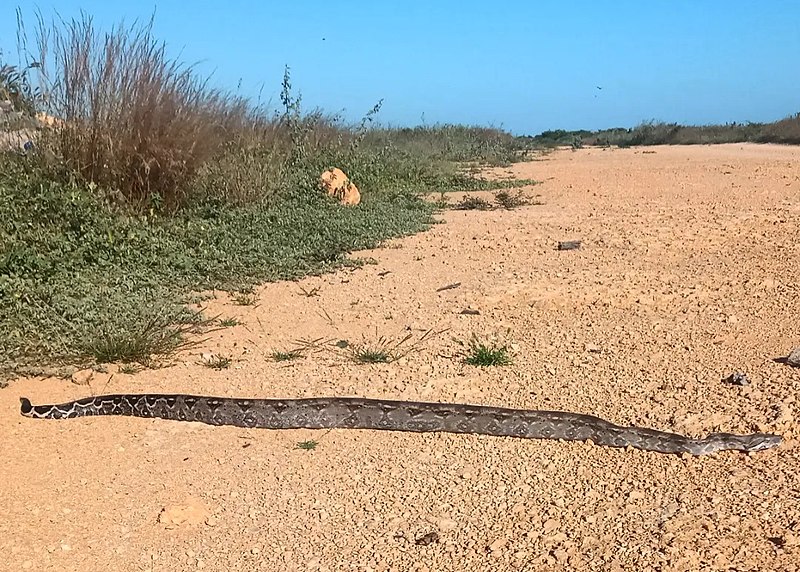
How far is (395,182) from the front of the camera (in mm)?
15375

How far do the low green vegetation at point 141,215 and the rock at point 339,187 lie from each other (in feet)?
0.56

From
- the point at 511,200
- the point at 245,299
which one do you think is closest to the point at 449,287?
the point at 245,299

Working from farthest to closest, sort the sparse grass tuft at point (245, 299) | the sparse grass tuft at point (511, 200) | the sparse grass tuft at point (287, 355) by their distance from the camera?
the sparse grass tuft at point (511, 200) → the sparse grass tuft at point (245, 299) → the sparse grass tuft at point (287, 355)

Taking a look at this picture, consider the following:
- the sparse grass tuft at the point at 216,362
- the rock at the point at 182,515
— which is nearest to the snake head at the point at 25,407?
the sparse grass tuft at the point at 216,362

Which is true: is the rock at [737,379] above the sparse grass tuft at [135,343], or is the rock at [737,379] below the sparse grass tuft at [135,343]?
below

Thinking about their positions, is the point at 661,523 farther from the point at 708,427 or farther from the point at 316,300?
the point at 316,300

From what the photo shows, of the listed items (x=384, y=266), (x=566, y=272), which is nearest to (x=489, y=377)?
(x=566, y=272)

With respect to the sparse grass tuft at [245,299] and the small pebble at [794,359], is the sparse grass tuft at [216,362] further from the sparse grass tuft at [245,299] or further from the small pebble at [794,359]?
the small pebble at [794,359]

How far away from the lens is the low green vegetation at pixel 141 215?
21.0 feet

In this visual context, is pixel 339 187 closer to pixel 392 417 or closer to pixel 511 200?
pixel 511 200

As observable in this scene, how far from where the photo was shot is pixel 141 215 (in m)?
9.71

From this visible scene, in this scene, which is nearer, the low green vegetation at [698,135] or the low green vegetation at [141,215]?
the low green vegetation at [141,215]

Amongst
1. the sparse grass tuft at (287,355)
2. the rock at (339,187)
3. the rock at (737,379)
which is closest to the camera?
the rock at (737,379)

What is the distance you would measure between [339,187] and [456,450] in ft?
28.8
